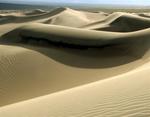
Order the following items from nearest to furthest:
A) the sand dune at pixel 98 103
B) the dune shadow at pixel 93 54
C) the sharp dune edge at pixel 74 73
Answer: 1. the sand dune at pixel 98 103
2. the sharp dune edge at pixel 74 73
3. the dune shadow at pixel 93 54

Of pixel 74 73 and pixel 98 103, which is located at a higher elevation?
pixel 98 103

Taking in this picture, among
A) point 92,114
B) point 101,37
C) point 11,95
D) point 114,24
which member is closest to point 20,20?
point 114,24

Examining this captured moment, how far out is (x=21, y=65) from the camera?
4.78 metres

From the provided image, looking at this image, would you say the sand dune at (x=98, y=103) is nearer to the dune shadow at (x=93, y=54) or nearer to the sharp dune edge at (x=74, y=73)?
the sharp dune edge at (x=74, y=73)

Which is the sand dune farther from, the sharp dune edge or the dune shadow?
the dune shadow

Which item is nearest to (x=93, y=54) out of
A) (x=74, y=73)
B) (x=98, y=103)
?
(x=74, y=73)

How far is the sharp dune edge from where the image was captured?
260 cm

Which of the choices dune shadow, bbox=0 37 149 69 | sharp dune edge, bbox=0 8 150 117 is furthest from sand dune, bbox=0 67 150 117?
dune shadow, bbox=0 37 149 69

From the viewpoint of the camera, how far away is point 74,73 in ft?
15.2

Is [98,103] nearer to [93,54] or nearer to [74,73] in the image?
[74,73]

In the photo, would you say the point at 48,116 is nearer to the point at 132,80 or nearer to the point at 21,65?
the point at 132,80

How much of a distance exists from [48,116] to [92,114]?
282 mm

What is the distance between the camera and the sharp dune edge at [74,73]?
2.60 metres

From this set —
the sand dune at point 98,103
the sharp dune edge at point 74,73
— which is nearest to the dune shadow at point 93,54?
the sharp dune edge at point 74,73
